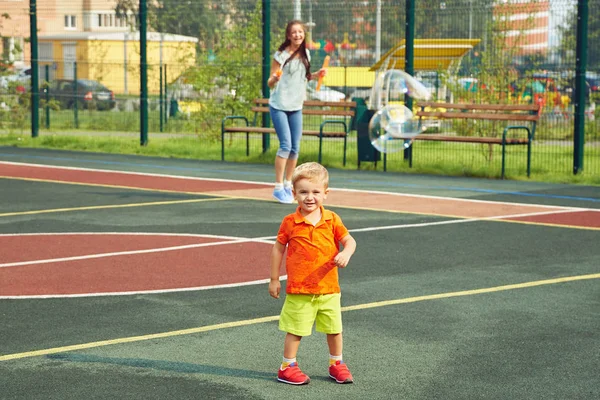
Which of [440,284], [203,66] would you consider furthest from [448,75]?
[440,284]

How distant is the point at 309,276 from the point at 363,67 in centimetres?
1567

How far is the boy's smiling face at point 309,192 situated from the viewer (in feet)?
18.2

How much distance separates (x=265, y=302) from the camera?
7578 mm

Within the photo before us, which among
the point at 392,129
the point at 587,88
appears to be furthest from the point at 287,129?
the point at 587,88

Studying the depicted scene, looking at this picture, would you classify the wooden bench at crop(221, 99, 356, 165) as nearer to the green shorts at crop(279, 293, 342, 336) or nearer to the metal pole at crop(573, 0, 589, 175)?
the metal pole at crop(573, 0, 589, 175)

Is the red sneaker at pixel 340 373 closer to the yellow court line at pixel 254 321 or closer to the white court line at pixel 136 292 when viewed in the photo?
the yellow court line at pixel 254 321

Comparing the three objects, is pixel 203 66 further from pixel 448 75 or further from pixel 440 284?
pixel 440 284

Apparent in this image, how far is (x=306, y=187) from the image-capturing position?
5.55 meters

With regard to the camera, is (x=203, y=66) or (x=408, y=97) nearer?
(x=408, y=97)

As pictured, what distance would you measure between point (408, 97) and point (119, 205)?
634 cm

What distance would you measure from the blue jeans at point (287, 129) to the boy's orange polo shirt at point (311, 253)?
7.68 m

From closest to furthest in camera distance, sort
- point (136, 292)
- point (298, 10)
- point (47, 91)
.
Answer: point (136, 292), point (298, 10), point (47, 91)

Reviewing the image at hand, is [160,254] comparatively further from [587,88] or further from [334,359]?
[587,88]

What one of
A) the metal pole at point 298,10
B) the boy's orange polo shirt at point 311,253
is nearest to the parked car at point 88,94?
the metal pole at point 298,10
